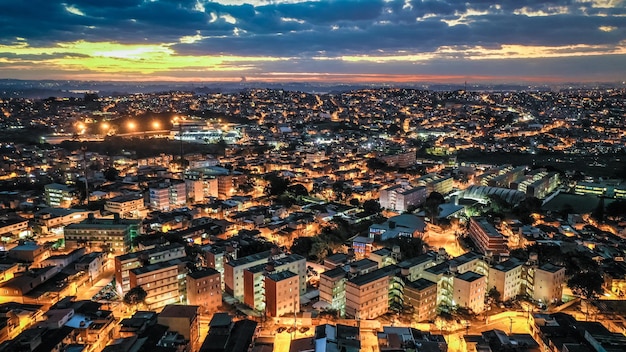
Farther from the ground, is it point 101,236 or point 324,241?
point 101,236

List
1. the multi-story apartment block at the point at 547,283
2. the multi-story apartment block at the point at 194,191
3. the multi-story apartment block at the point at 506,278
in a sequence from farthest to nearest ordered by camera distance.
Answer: the multi-story apartment block at the point at 194,191 < the multi-story apartment block at the point at 506,278 < the multi-story apartment block at the point at 547,283

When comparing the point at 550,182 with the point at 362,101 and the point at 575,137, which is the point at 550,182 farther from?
the point at 362,101

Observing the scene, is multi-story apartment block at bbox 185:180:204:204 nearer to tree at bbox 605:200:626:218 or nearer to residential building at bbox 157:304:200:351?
residential building at bbox 157:304:200:351

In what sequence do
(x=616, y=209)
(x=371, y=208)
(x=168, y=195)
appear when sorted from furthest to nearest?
(x=168, y=195) < (x=371, y=208) < (x=616, y=209)

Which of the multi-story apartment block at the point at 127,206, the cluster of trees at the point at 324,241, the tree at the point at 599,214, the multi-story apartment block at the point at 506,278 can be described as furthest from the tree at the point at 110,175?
the tree at the point at 599,214

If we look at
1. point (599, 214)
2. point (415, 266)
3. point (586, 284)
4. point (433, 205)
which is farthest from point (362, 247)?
point (599, 214)

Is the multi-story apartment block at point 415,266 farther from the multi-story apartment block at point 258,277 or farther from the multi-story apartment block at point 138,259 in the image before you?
the multi-story apartment block at point 138,259

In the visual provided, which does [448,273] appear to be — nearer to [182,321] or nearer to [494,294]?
[494,294]

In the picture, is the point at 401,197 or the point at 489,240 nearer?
the point at 489,240
